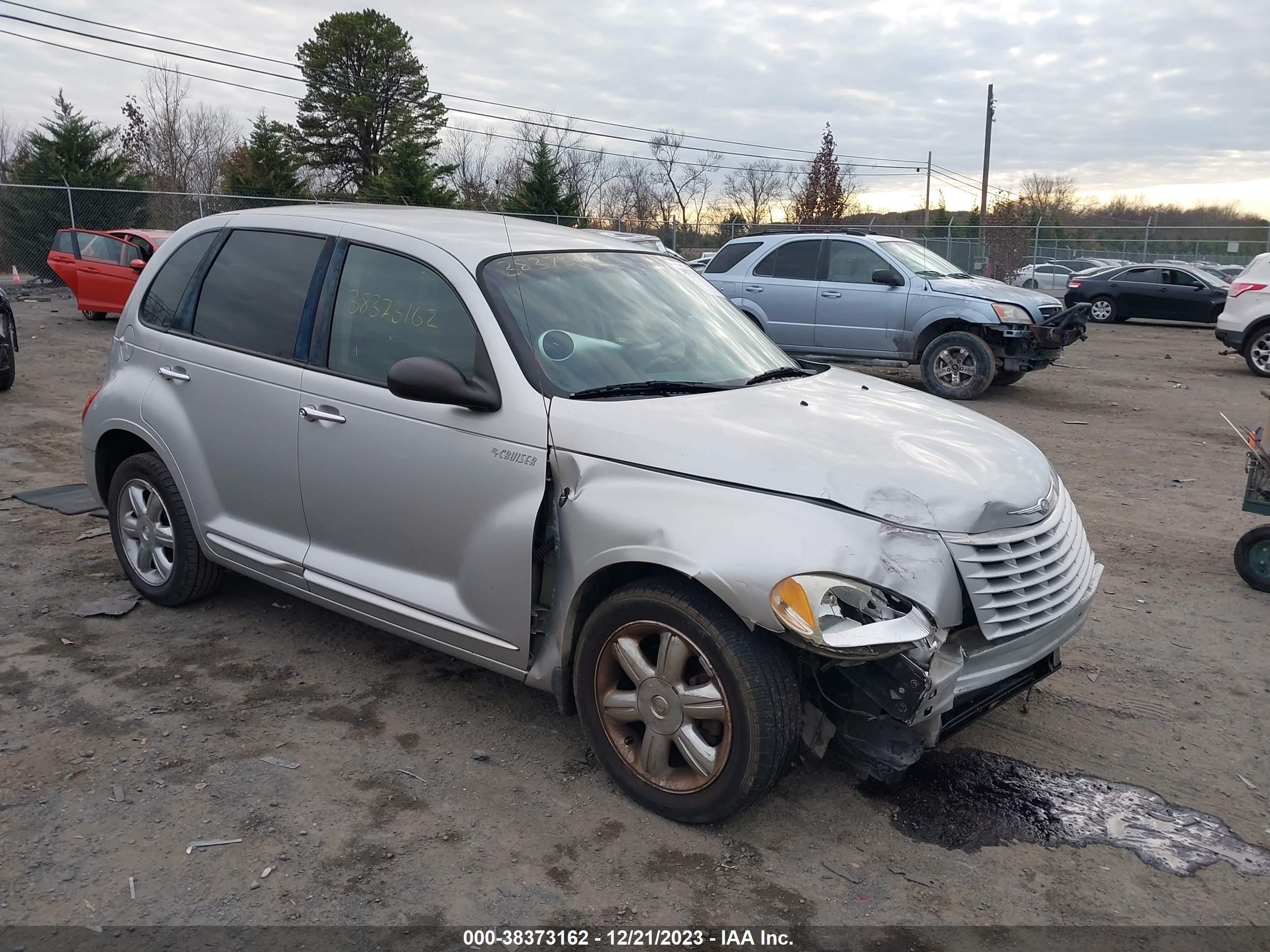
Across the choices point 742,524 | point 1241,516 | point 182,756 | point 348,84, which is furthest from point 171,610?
point 348,84

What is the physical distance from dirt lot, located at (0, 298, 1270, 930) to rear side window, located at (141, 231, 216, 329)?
144 centimetres

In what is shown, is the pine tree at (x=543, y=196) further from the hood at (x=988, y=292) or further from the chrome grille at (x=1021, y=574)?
the chrome grille at (x=1021, y=574)

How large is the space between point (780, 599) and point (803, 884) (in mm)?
884

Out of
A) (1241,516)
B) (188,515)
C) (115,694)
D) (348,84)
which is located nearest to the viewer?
(115,694)

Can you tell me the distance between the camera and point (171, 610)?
15.9 ft

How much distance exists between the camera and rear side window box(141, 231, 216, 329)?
4641mm

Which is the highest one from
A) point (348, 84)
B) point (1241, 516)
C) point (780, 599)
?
point (348, 84)

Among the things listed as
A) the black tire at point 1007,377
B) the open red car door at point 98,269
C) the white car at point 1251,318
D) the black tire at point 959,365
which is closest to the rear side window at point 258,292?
the black tire at point 959,365

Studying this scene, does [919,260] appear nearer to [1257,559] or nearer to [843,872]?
[1257,559]

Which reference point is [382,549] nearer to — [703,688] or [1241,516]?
[703,688]

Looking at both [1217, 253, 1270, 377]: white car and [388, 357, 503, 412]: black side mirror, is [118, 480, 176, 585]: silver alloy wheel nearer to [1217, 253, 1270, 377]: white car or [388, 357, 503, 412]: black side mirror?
[388, 357, 503, 412]: black side mirror

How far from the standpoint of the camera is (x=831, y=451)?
10.2 ft

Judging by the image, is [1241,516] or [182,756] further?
[1241,516]

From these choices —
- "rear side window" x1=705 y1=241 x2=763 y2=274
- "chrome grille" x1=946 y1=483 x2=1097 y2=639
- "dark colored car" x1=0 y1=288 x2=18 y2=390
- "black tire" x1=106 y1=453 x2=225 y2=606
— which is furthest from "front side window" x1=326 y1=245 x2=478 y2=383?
"rear side window" x1=705 y1=241 x2=763 y2=274
